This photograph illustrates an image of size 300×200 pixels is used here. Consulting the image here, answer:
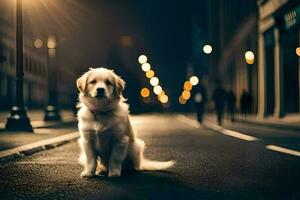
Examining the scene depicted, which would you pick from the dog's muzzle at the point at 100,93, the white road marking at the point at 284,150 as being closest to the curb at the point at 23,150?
the dog's muzzle at the point at 100,93

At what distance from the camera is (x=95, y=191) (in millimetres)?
5586

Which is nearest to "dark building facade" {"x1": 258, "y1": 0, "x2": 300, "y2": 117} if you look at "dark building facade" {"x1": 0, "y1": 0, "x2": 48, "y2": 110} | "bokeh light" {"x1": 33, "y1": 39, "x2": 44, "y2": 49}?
"dark building facade" {"x1": 0, "y1": 0, "x2": 48, "y2": 110}

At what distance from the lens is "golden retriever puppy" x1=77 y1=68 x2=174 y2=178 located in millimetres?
6395

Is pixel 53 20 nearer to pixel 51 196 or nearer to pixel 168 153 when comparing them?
pixel 168 153

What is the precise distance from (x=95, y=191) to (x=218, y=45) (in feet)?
290

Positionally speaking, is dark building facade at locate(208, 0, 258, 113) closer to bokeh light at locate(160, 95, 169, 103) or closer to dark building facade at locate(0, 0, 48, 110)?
dark building facade at locate(0, 0, 48, 110)

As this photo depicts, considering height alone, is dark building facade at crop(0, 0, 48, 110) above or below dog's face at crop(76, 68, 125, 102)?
above

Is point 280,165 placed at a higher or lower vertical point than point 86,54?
lower

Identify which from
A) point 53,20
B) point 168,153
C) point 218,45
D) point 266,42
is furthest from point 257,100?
point 218,45

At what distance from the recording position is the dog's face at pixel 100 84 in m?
6.35

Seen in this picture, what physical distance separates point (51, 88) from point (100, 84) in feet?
76.4

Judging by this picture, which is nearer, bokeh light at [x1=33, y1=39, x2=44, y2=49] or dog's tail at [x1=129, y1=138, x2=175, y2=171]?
dog's tail at [x1=129, y1=138, x2=175, y2=171]

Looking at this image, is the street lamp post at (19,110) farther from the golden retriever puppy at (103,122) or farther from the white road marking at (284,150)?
the golden retriever puppy at (103,122)

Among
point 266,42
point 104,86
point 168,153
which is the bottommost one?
point 168,153
